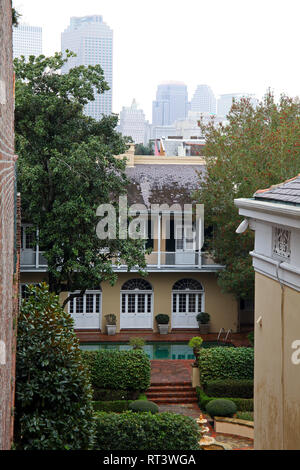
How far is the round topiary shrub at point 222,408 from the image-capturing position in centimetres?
1711

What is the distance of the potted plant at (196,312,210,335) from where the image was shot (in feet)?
92.1

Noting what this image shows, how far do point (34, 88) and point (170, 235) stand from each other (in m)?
11.2

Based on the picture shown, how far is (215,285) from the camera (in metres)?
28.7

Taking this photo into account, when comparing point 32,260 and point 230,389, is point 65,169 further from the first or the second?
point 32,260

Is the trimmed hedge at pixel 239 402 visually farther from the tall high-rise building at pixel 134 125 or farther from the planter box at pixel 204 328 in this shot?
the tall high-rise building at pixel 134 125

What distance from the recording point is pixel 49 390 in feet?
28.6

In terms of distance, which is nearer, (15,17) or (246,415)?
(15,17)

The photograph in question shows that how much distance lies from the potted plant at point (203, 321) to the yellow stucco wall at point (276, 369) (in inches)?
713

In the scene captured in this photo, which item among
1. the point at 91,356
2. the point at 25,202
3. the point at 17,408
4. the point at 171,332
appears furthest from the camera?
the point at 171,332

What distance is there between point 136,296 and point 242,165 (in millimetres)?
8885

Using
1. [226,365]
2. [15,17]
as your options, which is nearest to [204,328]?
[226,365]

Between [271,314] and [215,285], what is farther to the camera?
[215,285]

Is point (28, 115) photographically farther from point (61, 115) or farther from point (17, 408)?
point (17, 408)

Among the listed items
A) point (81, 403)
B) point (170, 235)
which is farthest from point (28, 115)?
point (81, 403)
